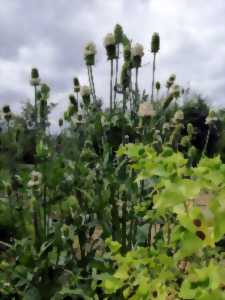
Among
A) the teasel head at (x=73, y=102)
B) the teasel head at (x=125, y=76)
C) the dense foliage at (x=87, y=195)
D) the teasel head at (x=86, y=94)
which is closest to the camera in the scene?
the dense foliage at (x=87, y=195)

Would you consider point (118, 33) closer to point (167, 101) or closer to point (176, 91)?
point (167, 101)

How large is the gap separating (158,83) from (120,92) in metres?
1.10

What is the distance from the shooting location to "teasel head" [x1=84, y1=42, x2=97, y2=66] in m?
3.12

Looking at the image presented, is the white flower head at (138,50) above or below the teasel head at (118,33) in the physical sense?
below

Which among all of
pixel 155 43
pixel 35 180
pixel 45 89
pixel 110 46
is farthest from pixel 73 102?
pixel 35 180

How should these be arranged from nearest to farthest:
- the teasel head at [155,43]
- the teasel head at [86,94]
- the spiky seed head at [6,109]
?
the teasel head at [86,94], the teasel head at [155,43], the spiky seed head at [6,109]

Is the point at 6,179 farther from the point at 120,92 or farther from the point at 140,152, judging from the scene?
the point at 140,152

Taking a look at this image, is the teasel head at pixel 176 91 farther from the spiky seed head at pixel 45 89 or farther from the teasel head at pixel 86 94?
the spiky seed head at pixel 45 89

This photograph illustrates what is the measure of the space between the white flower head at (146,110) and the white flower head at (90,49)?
2.05 feet

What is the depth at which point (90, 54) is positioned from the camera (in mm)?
3123

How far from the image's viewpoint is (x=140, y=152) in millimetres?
1256

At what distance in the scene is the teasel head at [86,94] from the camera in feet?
10.2

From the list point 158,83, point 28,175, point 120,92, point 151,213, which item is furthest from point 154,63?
point 151,213

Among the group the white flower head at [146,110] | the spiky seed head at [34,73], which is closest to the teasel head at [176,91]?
the white flower head at [146,110]
